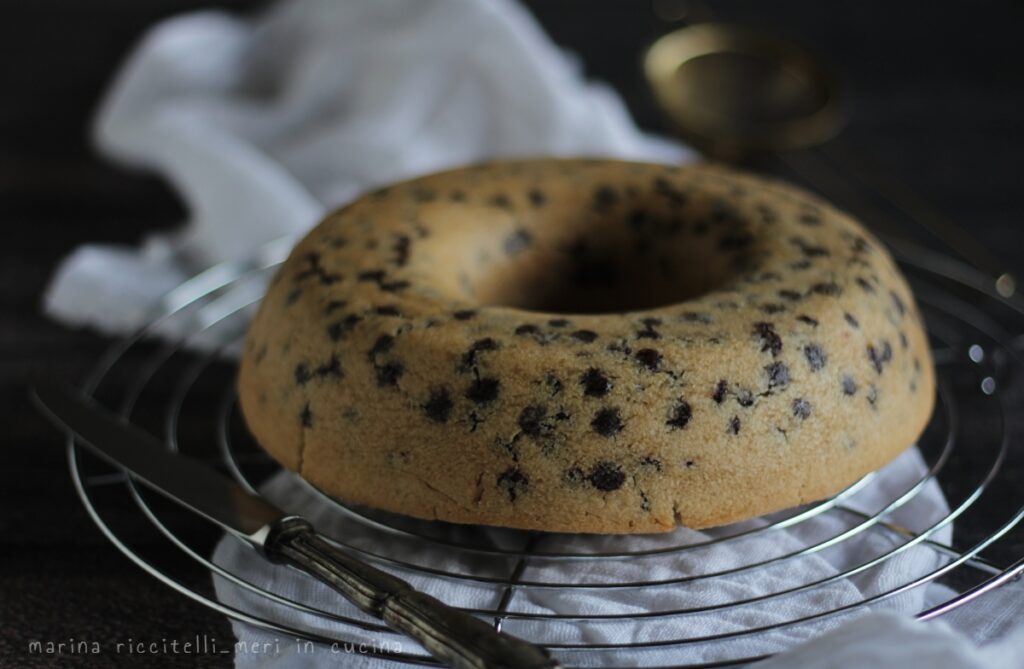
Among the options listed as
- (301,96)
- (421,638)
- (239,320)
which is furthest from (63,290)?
(421,638)

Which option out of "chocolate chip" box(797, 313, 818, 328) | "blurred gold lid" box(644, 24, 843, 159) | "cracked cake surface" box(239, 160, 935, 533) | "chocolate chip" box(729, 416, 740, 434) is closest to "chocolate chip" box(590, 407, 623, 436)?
"cracked cake surface" box(239, 160, 935, 533)

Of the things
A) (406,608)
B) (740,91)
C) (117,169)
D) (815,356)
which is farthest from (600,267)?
(117,169)

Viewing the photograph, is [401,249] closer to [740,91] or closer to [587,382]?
[587,382]

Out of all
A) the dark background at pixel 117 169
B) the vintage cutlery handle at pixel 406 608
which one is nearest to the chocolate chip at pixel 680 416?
the vintage cutlery handle at pixel 406 608

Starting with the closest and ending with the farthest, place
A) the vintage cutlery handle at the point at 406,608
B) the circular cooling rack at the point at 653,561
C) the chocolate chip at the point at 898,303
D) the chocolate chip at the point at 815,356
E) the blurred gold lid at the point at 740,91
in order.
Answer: the vintage cutlery handle at the point at 406,608 → the circular cooling rack at the point at 653,561 → the chocolate chip at the point at 815,356 → the chocolate chip at the point at 898,303 → the blurred gold lid at the point at 740,91

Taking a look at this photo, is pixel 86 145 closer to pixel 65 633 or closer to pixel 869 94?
pixel 65 633

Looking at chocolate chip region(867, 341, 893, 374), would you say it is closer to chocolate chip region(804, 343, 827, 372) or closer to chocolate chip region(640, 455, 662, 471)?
chocolate chip region(804, 343, 827, 372)

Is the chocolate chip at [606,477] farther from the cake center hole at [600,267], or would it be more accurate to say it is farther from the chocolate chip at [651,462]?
the cake center hole at [600,267]
